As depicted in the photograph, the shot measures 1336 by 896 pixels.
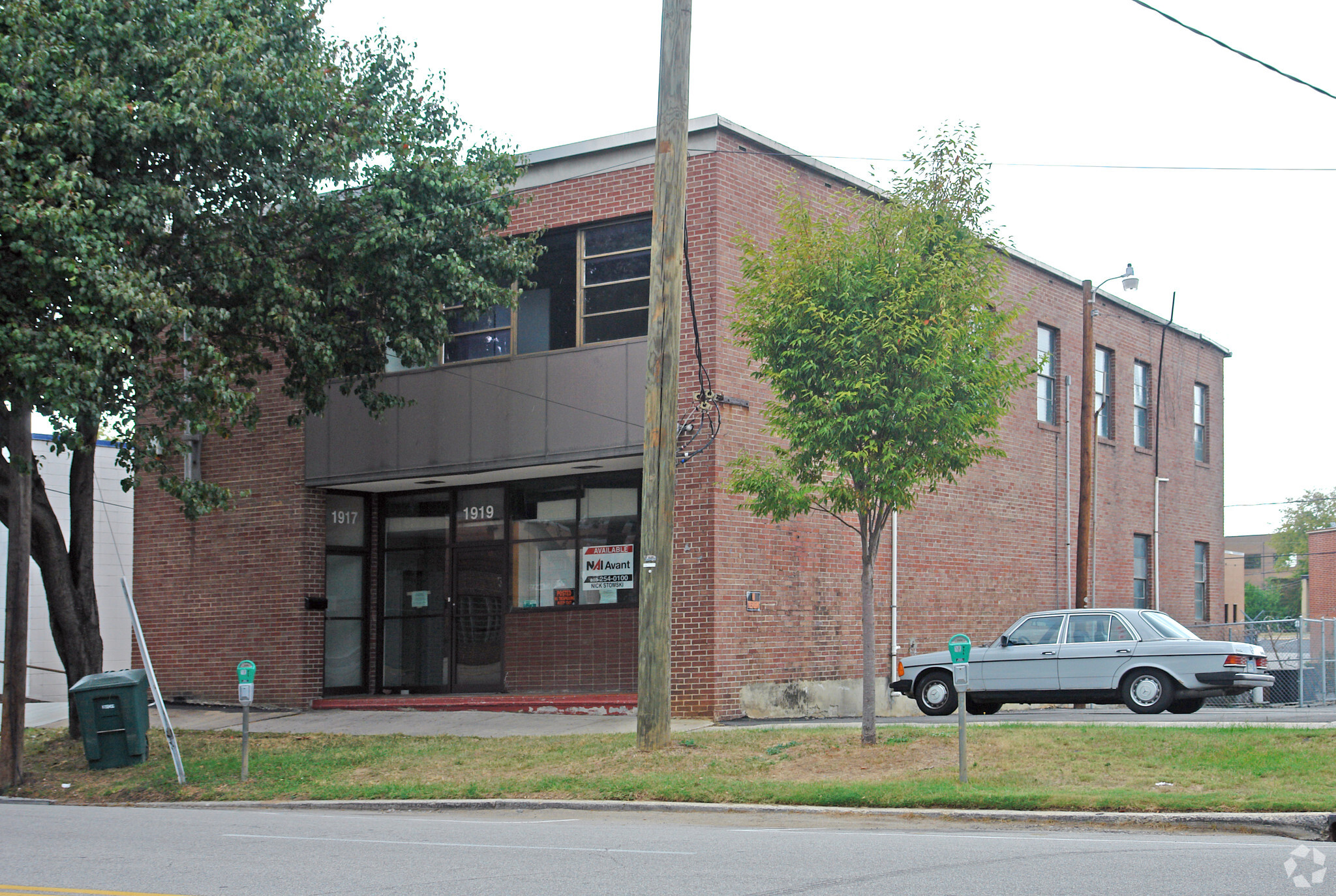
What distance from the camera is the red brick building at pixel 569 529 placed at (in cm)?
1858

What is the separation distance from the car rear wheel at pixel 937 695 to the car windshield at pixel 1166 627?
2.76 metres

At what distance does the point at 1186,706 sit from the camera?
1766 cm

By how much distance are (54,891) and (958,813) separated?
6.63 m

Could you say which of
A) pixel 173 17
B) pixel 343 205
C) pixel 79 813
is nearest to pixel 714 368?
pixel 343 205

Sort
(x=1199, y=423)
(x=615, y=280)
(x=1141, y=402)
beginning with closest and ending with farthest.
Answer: (x=615, y=280), (x=1141, y=402), (x=1199, y=423)

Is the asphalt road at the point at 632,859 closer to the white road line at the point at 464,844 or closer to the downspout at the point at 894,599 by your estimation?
the white road line at the point at 464,844

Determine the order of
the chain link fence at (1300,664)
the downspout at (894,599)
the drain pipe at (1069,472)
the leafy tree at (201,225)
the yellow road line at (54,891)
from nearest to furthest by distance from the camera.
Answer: the yellow road line at (54,891), the leafy tree at (201,225), the downspout at (894,599), the chain link fence at (1300,664), the drain pipe at (1069,472)

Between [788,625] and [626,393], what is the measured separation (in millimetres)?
4045

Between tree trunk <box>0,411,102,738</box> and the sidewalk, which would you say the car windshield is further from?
tree trunk <box>0,411,102,738</box>

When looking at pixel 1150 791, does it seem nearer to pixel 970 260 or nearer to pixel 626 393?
pixel 970 260

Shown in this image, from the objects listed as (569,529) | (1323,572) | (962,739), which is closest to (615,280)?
(569,529)

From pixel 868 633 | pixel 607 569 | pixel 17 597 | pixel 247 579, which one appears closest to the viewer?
pixel 868 633

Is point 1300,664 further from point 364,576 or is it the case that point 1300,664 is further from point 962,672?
point 364,576

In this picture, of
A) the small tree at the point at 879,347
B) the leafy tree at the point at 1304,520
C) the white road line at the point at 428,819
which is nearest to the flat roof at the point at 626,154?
the small tree at the point at 879,347
